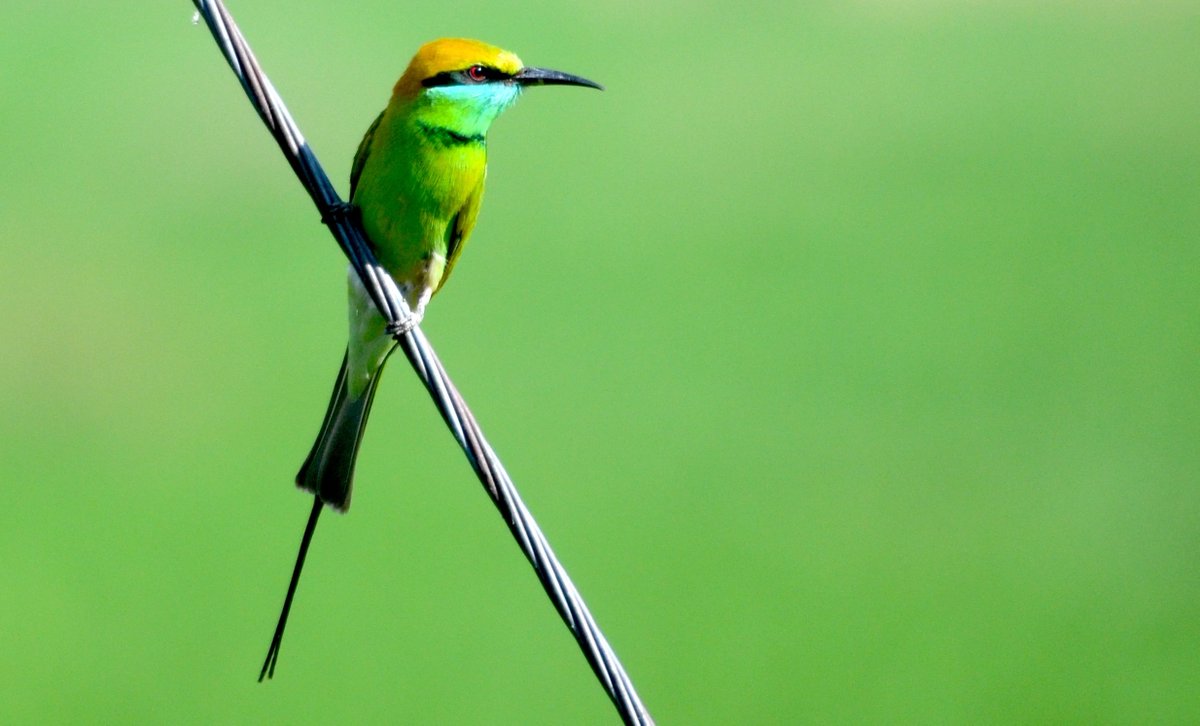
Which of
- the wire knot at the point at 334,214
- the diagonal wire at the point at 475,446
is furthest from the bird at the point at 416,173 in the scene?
the diagonal wire at the point at 475,446

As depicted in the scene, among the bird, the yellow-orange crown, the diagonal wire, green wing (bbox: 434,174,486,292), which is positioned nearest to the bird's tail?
the bird

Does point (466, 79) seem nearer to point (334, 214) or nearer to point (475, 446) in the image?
point (334, 214)

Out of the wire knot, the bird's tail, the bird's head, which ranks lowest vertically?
the bird's tail

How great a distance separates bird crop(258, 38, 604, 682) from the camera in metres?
1.24

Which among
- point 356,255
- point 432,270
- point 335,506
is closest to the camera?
point 356,255

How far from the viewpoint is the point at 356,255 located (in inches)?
33.1

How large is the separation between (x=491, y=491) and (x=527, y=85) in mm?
695

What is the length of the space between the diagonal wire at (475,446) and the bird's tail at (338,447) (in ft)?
1.55

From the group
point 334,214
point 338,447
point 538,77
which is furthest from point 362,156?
point 334,214

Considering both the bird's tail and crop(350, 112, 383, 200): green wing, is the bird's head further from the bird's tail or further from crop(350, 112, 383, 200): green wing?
the bird's tail

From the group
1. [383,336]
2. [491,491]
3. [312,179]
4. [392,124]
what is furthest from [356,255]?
[392,124]

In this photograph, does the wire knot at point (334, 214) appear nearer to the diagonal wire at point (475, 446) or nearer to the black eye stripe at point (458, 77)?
the diagonal wire at point (475, 446)

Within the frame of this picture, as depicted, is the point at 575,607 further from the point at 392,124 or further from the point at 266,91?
the point at 392,124

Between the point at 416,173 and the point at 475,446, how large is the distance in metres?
0.61
